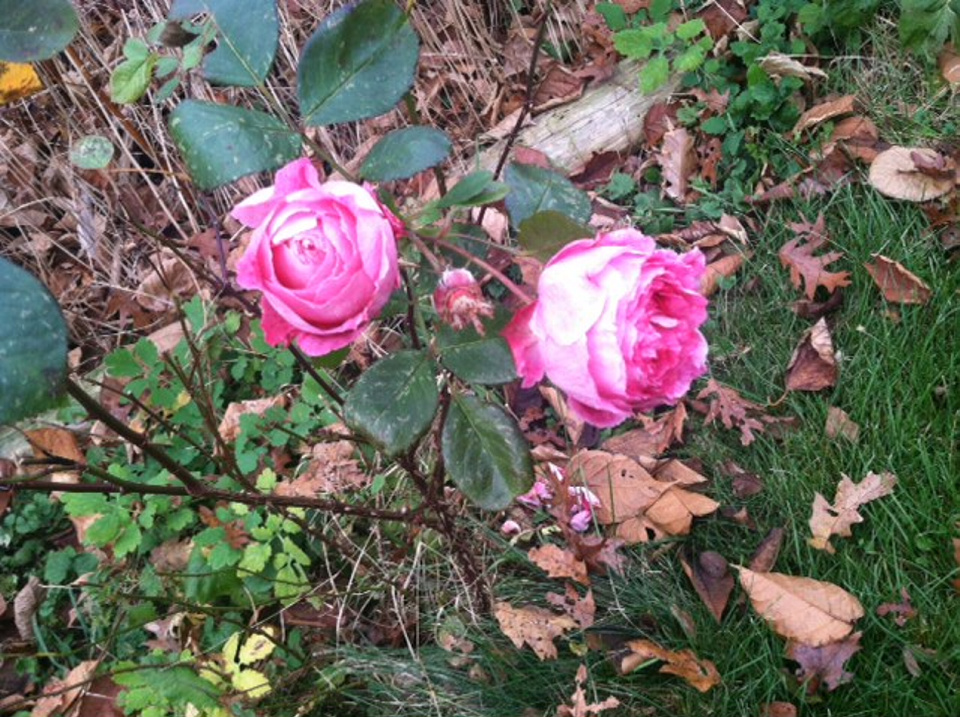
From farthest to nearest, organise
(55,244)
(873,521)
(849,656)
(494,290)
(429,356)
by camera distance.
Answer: (55,244) < (494,290) < (873,521) < (849,656) < (429,356)

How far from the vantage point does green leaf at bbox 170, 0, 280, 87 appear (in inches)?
36.3

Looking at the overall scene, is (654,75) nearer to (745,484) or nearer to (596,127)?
(596,127)

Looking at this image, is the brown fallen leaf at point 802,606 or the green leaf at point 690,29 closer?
the brown fallen leaf at point 802,606

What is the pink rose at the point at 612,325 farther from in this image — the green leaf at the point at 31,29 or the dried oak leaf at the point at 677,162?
the dried oak leaf at the point at 677,162

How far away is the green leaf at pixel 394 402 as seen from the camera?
873 millimetres

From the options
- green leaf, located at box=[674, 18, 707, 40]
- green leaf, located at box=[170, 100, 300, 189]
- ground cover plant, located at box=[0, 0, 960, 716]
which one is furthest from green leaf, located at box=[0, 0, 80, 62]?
green leaf, located at box=[674, 18, 707, 40]

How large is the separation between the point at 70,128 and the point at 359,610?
151 centimetres

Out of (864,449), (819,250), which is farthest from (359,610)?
(819,250)

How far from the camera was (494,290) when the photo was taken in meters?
2.02

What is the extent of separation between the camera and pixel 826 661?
149cm

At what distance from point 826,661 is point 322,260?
3.89ft

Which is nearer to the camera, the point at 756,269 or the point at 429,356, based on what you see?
the point at 429,356

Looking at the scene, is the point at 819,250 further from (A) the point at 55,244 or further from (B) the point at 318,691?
(A) the point at 55,244

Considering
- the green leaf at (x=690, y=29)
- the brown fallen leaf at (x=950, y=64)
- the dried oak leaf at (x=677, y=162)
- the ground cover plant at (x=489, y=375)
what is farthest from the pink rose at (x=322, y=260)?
the brown fallen leaf at (x=950, y=64)
